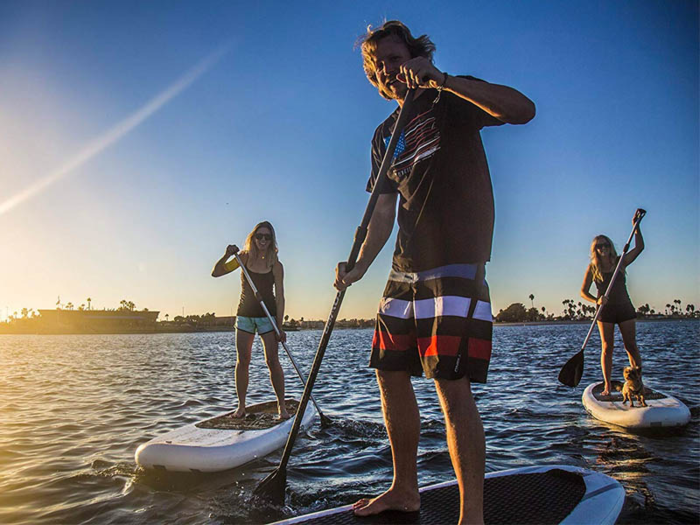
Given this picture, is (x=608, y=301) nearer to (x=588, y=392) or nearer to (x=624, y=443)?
(x=588, y=392)

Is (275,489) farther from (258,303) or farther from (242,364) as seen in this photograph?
(258,303)

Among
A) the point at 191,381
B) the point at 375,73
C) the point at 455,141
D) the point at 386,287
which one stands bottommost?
the point at 191,381

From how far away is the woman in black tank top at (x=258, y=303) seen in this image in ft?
20.7

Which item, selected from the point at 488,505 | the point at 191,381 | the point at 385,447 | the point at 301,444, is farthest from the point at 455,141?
the point at 191,381

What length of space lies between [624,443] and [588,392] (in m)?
2.11

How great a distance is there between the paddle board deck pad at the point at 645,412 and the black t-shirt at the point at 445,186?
5.15 metres

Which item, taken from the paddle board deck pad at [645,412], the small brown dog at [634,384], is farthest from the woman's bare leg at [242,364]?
the small brown dog at [634,384]

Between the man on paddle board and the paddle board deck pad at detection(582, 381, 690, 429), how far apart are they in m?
4.75

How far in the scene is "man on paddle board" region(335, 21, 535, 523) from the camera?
235 cm

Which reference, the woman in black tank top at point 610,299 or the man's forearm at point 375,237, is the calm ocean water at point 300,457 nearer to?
the woman in black tank top at point 610,299

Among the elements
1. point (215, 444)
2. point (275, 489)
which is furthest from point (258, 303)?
point (275, 489)

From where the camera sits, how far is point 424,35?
2924mm

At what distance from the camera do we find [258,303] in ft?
21.0

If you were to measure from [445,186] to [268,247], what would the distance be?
14.4ft
